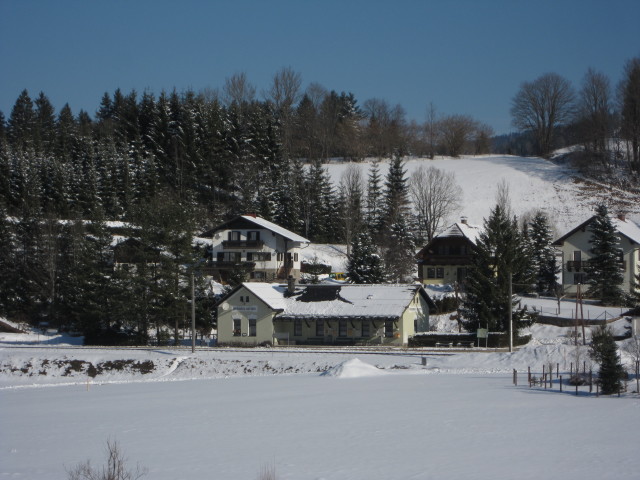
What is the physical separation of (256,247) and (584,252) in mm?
32217

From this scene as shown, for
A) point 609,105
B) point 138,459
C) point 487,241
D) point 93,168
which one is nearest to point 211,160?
point 93,168

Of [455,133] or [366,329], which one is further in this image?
[455,133]

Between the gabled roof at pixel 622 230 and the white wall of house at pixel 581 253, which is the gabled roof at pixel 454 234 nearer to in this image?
→ the gabled roof at pixel 622 230

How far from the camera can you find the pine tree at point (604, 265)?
63.1 m

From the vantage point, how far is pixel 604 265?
214ft

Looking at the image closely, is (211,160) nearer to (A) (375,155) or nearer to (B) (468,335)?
(A) (375,155)

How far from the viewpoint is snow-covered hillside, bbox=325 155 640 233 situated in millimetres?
97562

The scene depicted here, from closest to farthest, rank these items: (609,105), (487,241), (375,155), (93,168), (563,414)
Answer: (563,414), (487,241), (93,168), (609,105), (375,155)

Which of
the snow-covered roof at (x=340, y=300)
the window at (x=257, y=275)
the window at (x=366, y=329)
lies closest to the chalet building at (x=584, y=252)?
the snow-covered roof at (x=340, y=300)

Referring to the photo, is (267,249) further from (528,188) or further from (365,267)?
(528,188)

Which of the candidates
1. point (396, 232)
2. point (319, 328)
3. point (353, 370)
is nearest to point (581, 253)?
point (396, 232)

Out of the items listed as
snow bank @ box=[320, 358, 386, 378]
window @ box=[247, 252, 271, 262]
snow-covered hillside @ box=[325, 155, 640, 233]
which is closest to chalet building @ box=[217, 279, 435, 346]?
snow bank @ box=[320, 358, 386, 378]

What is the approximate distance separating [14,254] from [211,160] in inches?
1377

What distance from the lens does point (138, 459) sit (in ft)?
69.9
